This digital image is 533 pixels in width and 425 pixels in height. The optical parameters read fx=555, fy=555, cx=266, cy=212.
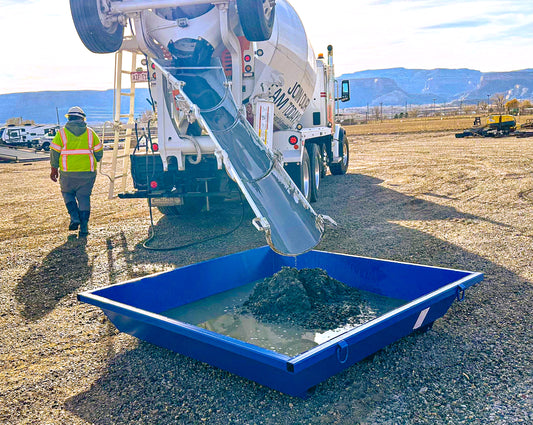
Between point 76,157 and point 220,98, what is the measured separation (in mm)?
2671

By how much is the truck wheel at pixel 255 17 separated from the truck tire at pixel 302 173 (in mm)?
2548

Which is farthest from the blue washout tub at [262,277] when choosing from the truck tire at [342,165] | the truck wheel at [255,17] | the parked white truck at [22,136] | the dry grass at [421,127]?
the parked white truck at [22,136]

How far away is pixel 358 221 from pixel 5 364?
5.74 metres

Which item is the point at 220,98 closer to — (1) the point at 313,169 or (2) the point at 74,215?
(2) the point at 74,215

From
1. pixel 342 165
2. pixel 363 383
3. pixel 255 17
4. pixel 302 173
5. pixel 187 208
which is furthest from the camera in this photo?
pixel 342 165

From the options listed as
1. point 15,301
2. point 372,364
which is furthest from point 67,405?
point 15,301

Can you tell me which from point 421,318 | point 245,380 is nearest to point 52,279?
point 245,380

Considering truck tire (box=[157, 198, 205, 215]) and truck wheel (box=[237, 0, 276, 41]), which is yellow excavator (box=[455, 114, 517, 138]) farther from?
truck wheel (box=[237, 0, 276, 41])

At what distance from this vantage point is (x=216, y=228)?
28.7ft

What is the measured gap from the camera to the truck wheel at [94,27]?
6.70 m

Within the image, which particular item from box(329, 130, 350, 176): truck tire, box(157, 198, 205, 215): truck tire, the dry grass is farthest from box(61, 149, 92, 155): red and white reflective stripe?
the dry grass

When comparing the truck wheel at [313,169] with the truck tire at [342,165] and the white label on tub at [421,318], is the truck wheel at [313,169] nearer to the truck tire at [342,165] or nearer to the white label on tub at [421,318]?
the truck tire at [342,165]

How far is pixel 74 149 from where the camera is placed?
8.36 m

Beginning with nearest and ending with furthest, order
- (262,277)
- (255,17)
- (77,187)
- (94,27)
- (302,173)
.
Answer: (262,277)
(255,17)
(94,27)
(77,187)
(302,173)
